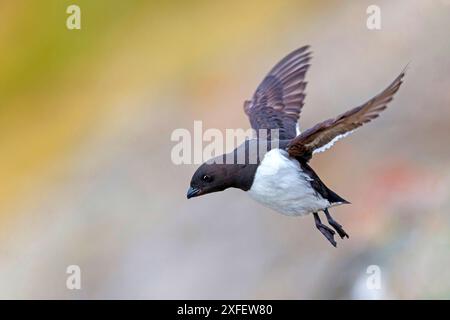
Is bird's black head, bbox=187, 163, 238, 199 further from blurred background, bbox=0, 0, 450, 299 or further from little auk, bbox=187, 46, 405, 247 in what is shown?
blurred background, bbox=0, 0, 450, 299

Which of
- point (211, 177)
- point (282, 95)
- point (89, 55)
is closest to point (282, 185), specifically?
point (211, 177)

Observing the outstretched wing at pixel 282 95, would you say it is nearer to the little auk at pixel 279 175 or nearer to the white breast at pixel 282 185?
the little auk at pixel 279 175

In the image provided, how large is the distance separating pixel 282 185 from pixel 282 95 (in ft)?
6.64

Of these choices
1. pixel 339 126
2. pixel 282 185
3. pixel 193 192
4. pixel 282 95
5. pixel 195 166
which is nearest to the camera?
pixel 339 126

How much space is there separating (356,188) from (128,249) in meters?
3.35

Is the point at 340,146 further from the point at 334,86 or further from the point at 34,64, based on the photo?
the point at 34,64

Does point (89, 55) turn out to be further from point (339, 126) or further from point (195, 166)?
point (339, 126)

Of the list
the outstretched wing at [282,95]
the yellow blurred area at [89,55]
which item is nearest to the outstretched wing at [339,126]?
the outstretched wing at [282,95]

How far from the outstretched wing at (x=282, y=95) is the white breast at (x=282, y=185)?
148 centimetres

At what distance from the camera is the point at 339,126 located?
6105 mm

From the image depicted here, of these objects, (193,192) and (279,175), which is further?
(193,192)

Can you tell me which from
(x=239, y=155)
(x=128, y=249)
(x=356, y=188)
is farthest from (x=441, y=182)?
(x=128, y=249)

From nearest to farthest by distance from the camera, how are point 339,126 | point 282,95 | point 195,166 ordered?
point 339,126, point 282,95, point 195,166

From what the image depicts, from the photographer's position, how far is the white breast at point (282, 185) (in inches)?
260
